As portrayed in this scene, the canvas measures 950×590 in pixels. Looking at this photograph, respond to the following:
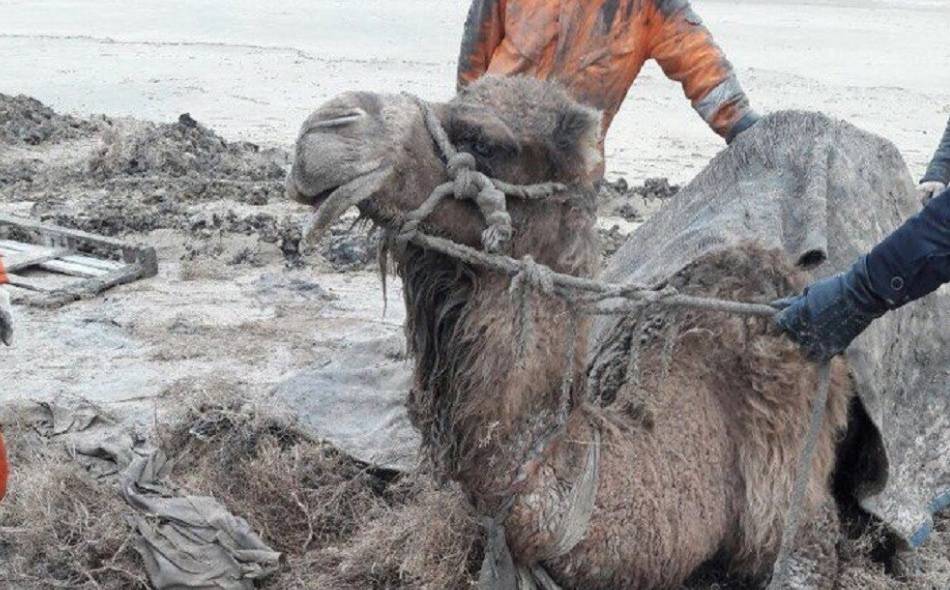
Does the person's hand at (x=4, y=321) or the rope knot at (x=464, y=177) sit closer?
the rope knot at (x=464, y=177)

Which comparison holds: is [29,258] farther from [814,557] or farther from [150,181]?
[814,557]

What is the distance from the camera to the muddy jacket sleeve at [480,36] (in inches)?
219

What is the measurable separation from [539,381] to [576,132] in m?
0.68

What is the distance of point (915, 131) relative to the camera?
1273 cm

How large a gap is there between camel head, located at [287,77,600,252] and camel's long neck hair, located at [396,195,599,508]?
128 millimetres

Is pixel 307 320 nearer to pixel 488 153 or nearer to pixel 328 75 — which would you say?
pixel 488 153

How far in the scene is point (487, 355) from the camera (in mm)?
3234

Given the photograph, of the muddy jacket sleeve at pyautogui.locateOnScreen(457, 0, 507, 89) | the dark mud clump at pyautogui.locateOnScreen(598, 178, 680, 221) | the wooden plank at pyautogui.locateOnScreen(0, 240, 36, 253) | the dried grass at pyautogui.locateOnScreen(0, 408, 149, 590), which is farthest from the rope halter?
the dark mud clump at pyautogui.locateOnScreen(598, 178, 680, 221)

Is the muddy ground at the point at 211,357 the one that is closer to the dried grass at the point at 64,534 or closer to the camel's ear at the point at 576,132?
the dried grass at the point at 64,534

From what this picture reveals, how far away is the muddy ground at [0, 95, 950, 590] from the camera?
399cm

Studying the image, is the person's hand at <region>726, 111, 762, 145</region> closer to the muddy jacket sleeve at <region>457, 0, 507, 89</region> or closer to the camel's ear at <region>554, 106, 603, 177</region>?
the muddy jacket sleeve at <region>457, 0, 507, 89</region>

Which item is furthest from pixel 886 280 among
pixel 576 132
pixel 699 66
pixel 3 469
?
pixel 3 469

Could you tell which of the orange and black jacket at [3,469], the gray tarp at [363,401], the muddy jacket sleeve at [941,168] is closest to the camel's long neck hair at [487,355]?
the gray tarp at [363,401]

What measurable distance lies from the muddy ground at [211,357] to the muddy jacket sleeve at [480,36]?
1.31 meters
